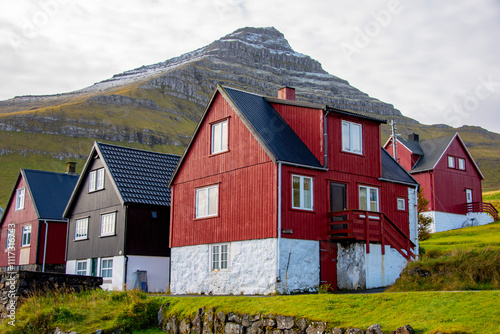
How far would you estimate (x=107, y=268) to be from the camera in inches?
1244

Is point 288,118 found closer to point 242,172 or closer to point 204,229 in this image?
point 242,172

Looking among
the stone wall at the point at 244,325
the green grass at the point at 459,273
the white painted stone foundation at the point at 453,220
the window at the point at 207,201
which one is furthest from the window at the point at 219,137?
the white painted stone foundation at the point at 453,220

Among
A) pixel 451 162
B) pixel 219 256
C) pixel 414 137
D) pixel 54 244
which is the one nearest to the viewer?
pixel 219 256

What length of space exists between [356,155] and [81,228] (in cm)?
1996

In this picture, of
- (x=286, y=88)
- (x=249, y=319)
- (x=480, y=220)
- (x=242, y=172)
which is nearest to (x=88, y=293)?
(x=242, y=172)

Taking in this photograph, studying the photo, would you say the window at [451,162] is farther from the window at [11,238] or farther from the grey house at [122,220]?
the window at [11,238]

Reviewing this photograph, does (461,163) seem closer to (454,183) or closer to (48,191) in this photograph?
(454,183)

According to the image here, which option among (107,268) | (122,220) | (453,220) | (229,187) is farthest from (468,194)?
(107,268)

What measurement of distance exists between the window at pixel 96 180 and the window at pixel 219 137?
1045 centimetres

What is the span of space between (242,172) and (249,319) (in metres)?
9.37

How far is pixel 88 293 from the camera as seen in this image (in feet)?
75.8

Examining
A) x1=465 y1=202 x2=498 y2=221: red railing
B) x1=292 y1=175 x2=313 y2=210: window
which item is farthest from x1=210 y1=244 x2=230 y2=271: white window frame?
x1=465 y1=202 x2=498 y2=221: red railing

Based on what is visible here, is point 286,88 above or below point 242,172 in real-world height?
above

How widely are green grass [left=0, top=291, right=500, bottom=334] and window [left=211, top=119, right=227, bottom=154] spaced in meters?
8.53
